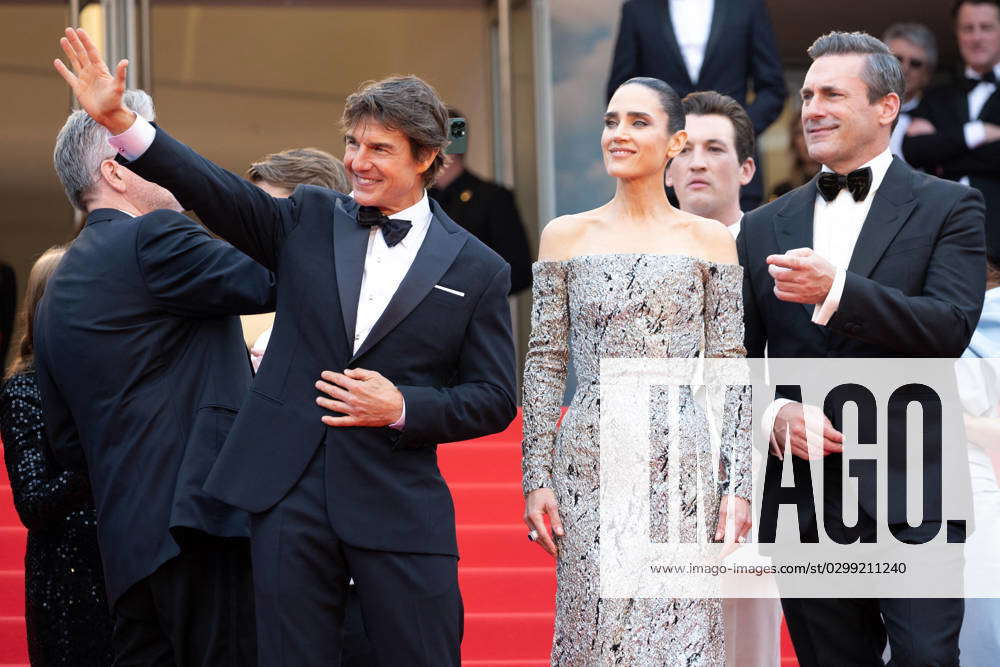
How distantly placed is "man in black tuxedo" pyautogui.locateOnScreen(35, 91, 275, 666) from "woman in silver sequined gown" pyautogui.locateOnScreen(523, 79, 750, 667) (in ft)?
2.53

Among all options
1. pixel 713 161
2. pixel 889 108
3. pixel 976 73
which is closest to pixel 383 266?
pixel 889 108

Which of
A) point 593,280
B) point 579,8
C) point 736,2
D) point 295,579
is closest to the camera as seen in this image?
point 295,579

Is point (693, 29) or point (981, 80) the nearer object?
point (693, 29)

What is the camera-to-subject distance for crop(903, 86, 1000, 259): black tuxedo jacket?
24.7 ft

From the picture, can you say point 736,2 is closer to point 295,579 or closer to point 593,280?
point 593,280

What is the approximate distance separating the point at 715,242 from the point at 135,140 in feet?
4.98

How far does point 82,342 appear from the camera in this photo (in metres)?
3.73

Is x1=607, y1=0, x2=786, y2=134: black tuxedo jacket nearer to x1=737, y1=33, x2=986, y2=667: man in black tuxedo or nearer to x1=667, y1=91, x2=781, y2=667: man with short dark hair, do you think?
x1=667, y1=91, x2=781, y2=667: man with short dark hair

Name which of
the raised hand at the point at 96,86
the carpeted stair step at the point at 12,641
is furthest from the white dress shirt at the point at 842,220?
the carpeted stair step at the point at 12,641

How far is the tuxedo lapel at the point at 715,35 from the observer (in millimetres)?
6586

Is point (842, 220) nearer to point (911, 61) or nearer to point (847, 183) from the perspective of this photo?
point (847, 183)

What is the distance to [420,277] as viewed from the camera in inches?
134

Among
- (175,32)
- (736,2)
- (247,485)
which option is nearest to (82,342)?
(247,485)

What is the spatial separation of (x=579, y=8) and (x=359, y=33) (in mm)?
2093
